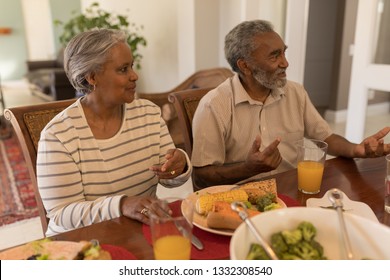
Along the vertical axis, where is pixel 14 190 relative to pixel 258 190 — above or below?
below

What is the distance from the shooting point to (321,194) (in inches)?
43.6

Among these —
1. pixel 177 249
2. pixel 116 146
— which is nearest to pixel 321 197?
pixel 177 249

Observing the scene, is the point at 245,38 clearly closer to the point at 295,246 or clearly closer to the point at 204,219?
the point at 204,219

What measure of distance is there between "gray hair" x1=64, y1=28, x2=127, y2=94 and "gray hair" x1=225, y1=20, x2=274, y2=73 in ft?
1.70

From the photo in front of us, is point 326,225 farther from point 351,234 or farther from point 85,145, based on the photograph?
point 85,145

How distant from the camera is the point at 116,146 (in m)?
1.25

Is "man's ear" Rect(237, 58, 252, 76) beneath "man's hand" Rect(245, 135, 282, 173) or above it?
above

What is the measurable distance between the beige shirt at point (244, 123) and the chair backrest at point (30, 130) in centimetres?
58

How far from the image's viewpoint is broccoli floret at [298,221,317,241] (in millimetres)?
659

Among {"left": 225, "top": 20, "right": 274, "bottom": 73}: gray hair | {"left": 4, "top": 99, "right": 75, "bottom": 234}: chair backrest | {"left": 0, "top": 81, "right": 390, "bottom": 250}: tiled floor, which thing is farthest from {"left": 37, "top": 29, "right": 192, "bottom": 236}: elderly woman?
{"left": 0, "top": 81, "right": 390, "bottom": 250}: tiled floor

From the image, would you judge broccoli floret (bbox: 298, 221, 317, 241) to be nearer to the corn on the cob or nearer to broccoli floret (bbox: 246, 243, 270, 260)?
broccoli floret (bbox: 246, 243, 270, 260)

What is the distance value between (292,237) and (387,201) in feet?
1.69

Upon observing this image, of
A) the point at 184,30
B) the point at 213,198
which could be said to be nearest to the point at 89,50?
the point at 213,198

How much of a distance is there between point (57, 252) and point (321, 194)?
76 cm
